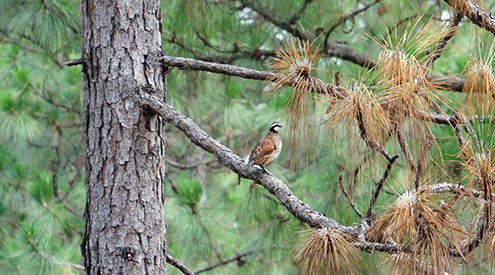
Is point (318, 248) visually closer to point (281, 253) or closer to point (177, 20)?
point (177, 20)

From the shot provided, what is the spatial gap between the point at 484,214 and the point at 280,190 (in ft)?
1.58

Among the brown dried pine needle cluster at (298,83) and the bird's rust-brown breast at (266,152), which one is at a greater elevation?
the brown dried pine needle cluster at (298,83)

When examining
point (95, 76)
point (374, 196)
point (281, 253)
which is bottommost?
point (281, 253)

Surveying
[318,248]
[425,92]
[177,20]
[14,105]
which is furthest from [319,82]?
[14,105]

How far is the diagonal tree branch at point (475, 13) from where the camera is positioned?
206 cm

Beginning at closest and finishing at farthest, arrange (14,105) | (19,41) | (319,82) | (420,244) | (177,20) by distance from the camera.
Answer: (420,244) → (319,82) → (177,20) → (14,105) → (19,41)

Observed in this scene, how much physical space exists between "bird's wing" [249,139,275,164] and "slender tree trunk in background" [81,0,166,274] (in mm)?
309

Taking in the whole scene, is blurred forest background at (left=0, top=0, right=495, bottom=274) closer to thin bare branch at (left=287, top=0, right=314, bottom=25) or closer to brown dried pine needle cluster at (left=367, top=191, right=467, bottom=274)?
thin bare branch at (left=287, top=0, right=314, bottom=25)

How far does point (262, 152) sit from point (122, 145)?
48cm

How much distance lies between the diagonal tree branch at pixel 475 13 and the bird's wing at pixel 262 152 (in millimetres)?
723

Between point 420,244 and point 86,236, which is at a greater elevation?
point 420,244

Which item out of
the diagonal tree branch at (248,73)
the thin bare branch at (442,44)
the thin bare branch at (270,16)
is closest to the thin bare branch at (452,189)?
the diagonal tree branch at (248,73)

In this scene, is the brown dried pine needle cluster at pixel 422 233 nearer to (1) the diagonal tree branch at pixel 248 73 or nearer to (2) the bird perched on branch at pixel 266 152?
(1) the diagonal tree branch at pixel 248 73

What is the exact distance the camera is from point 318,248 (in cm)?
159
